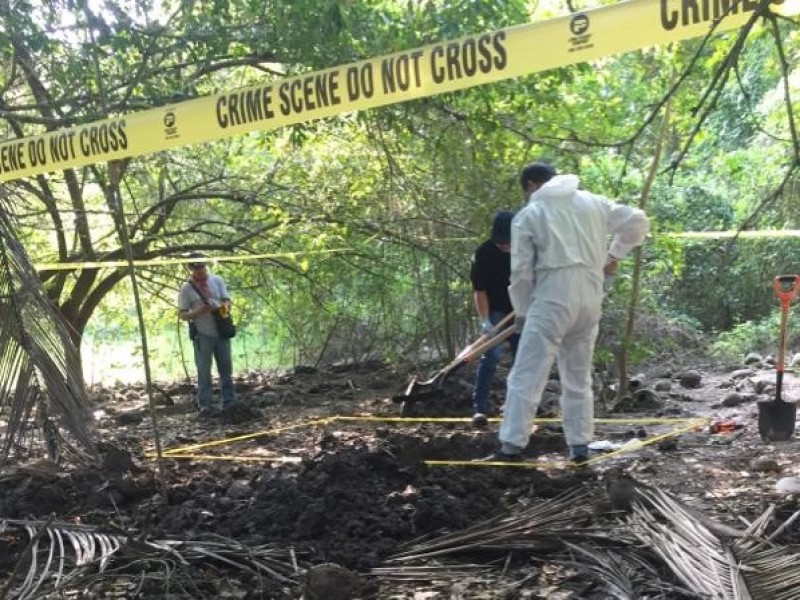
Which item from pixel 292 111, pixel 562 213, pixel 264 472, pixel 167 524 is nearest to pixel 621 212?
pixel 562 213

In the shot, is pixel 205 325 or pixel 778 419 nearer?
pixel 778 419

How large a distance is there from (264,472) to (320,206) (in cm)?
421

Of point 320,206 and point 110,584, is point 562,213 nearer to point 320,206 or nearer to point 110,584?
point 110,584

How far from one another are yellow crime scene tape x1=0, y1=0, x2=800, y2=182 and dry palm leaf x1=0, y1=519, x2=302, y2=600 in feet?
7.79

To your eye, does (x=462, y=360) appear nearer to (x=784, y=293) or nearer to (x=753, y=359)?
(x=784, y=293)

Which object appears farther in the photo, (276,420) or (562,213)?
(276,420)

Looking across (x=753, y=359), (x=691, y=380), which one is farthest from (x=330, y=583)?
(x=753, y=359)

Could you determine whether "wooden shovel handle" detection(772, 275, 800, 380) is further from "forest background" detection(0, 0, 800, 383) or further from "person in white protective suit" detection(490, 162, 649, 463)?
"person in white protective suit" detection(490, 162, 649, 463)

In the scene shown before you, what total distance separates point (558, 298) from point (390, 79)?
1.50m

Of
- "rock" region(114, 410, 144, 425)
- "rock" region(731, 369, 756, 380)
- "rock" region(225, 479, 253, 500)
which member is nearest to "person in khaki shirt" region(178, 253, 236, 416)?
"rock" region(114, 410, 144, 425)

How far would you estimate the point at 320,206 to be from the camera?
8.76 m

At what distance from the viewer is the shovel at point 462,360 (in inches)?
234

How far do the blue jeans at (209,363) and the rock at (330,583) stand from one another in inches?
202

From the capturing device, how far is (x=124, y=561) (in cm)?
328
